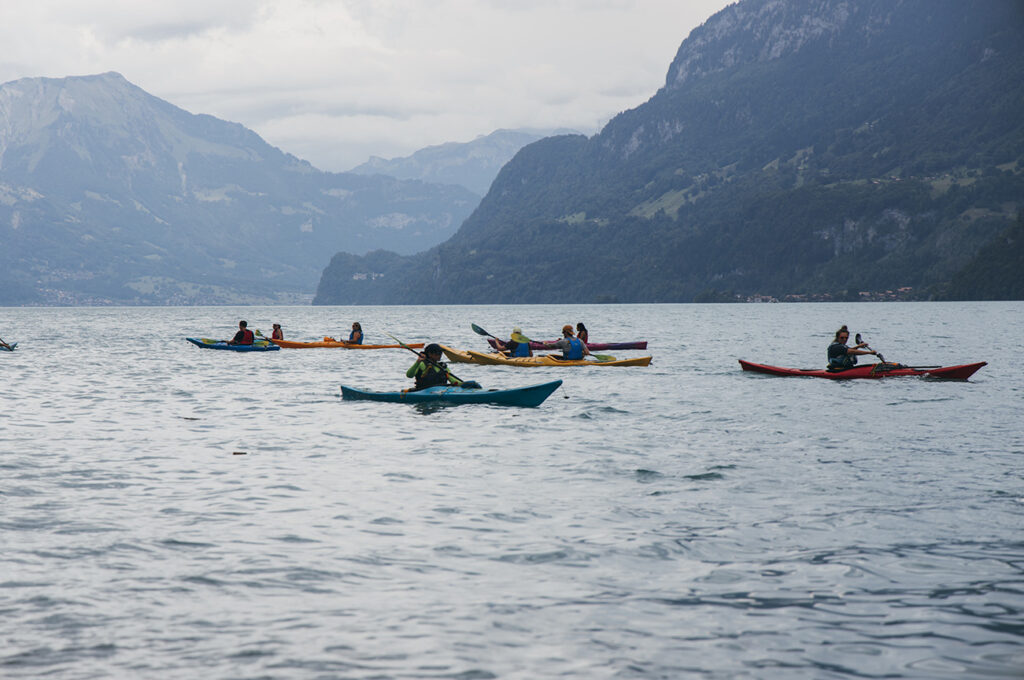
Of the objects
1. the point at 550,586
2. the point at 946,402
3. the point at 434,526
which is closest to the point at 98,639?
the point at 550,586

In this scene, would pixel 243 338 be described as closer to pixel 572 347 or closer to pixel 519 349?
pixel 519 349

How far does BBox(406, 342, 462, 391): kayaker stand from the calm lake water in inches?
40.0

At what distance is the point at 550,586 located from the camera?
33.1 feet

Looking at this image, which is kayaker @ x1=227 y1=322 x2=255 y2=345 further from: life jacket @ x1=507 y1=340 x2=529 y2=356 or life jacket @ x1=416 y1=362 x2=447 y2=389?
life jacket @ x1=416 y1=362 x2=447 y2=389

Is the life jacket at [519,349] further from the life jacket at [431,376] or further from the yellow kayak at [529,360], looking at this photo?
the life jacket at [431,376]

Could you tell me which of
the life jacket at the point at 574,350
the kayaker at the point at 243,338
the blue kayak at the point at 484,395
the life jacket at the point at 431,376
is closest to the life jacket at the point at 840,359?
the life jacket at the point at 574,350

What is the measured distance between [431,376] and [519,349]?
50.3 feet

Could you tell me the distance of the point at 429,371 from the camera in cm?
2566

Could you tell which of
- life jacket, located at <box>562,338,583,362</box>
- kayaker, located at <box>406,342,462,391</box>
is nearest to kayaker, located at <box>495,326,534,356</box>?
life jacket, located at <box>562,338,583,362</box>

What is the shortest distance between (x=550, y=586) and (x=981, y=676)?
167 inches

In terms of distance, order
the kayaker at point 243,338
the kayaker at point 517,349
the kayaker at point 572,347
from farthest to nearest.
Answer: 1. the kayaker at point 243,338
2. the kayaker at point 517,349
3. the kayaker at point 572,347

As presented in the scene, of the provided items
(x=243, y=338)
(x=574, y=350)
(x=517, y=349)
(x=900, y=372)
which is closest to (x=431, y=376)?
(x=574, y=350)

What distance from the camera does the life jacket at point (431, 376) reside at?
25.6 metres

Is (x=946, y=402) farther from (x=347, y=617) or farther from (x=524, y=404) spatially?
(x=347, y=617)
